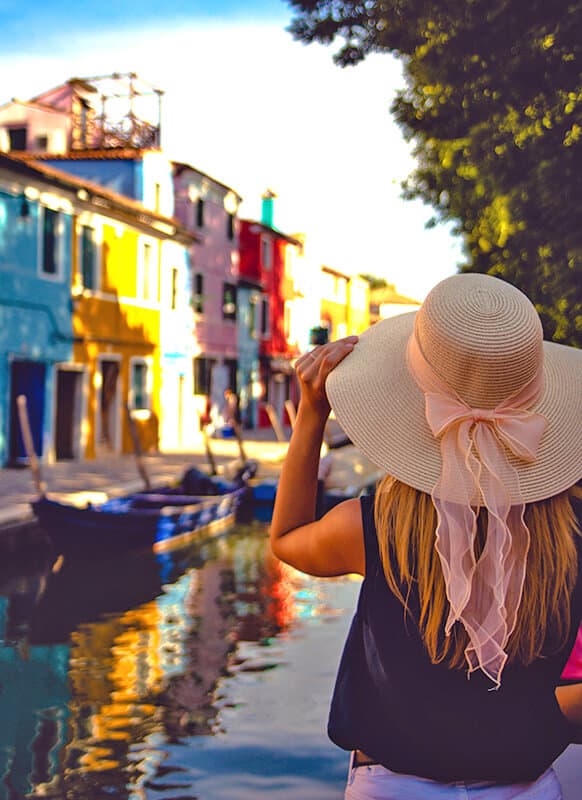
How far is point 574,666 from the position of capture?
180cm

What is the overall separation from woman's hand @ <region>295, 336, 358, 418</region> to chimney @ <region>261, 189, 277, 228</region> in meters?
45.1

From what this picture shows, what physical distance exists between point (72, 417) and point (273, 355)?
18589mm

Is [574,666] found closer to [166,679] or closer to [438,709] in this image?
[438,709]

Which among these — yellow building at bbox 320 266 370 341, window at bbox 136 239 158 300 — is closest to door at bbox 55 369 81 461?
window at bbox 136 239 158 300

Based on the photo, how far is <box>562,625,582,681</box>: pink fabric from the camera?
5.89 feet

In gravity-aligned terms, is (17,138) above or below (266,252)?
above

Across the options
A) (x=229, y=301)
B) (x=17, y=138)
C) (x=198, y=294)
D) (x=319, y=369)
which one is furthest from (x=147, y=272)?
(x=319, y=369)

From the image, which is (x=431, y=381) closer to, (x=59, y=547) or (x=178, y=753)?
(x=178, y=753)

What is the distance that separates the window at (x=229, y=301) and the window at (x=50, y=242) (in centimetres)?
1322

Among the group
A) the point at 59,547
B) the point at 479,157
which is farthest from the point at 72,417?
the point at 479,157

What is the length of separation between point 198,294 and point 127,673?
78.9ft

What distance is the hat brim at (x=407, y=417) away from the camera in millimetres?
1676

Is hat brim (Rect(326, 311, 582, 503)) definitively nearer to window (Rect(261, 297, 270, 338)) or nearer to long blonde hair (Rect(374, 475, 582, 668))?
long blonde hair (Rect(374, 475, 582, 668))

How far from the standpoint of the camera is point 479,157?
887 centimetres
